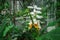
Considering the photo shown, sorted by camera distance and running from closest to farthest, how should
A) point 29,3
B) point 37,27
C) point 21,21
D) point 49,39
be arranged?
point 49,39 → point 37,27 → point 21,21 → point 29,3

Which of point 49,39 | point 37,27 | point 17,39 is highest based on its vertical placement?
point 49,39

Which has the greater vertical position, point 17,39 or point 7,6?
point 7,6

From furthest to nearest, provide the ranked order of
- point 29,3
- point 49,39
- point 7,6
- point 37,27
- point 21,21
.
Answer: point 29,3 < point 7,6 < point 21,21 < point 37,27 < point 49,39

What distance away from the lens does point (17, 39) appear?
6.52ft

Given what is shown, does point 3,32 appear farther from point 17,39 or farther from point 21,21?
point 21,21

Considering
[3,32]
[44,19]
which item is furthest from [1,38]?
[44,19]

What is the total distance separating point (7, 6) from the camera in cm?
279

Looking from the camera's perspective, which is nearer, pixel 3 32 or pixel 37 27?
pixel 3 32

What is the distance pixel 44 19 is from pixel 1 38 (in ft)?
3.39

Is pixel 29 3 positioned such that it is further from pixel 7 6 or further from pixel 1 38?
pixel 1 38

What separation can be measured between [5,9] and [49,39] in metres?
1.97

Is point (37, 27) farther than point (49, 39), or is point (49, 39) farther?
point (37, 27)

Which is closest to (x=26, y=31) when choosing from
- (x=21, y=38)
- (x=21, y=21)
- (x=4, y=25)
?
(x=21, y=38)

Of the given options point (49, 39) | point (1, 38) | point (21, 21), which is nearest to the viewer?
point (49, 39)
